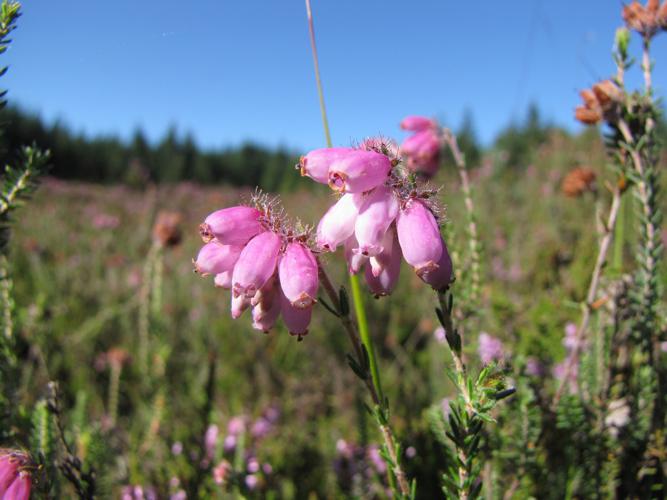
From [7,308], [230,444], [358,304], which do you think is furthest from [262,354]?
[358,304]

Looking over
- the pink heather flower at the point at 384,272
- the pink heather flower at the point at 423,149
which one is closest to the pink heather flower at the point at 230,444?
the pink heather flower at the point at 423,149

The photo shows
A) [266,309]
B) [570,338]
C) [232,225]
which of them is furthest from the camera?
[570,338]

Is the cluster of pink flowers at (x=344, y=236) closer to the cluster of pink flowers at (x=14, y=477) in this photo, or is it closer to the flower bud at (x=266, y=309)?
the flower bud at (x=266, y=309)

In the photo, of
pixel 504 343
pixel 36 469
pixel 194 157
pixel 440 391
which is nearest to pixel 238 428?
pixel 440 391

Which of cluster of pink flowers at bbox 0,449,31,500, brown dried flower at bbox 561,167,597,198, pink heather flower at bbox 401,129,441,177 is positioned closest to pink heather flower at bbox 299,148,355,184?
cluster of pink flowers at bbox 0,449,31,500

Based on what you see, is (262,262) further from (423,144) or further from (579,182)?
(579,182)

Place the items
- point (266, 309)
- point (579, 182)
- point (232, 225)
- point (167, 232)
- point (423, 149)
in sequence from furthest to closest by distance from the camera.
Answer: point (167, 232) → point (579, 182) → point (423, 149) → point (266, 309) → point (232, 225)
